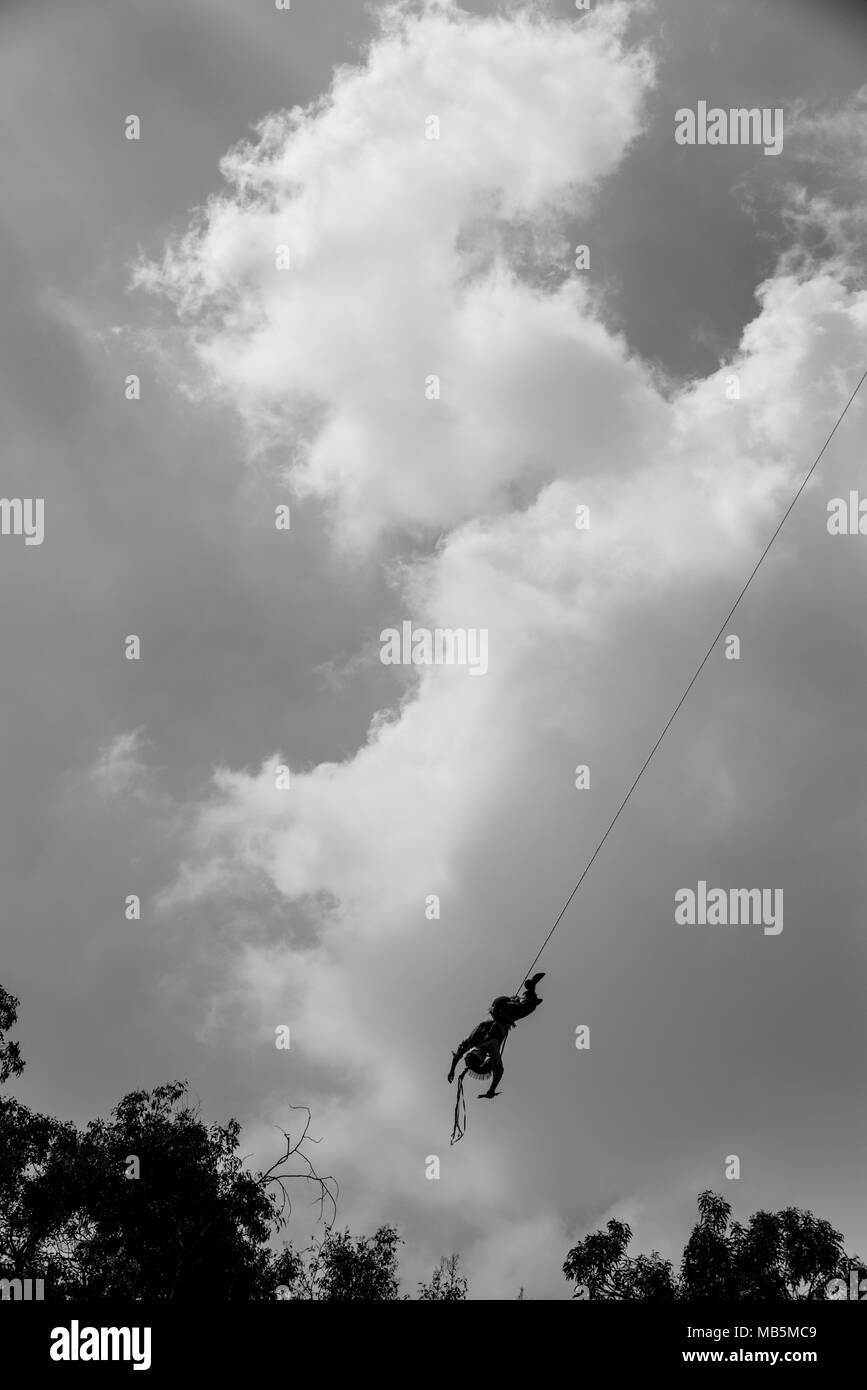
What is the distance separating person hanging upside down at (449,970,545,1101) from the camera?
527 inches

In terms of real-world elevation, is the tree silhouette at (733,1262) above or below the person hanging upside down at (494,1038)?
below

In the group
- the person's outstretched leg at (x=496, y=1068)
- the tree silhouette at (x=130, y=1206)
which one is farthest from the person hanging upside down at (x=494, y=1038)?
the tree silhouette at (x=130, y=1206)

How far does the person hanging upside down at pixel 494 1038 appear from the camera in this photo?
1339cm

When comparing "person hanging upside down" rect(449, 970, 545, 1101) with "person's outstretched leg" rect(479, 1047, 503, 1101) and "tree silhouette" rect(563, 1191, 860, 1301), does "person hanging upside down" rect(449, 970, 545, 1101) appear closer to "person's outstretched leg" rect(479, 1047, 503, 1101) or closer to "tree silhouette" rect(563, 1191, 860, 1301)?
"person's outstretched leg" rect(479, 1047, 503, 1101)

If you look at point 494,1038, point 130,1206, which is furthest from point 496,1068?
point 130,1206

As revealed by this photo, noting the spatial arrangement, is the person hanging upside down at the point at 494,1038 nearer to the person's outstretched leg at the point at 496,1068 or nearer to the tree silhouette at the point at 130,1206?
the person's outstretched leg at the point at 496,1068

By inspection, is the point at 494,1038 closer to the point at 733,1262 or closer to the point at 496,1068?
the point at 496,1068

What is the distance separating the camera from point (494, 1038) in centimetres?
1351

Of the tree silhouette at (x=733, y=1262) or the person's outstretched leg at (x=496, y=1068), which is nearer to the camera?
the person's outstretched leg at (x=496, y=1068)

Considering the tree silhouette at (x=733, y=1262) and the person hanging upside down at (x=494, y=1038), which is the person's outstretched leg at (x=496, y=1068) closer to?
the person hanging upside down at (x=494, y=1038)
